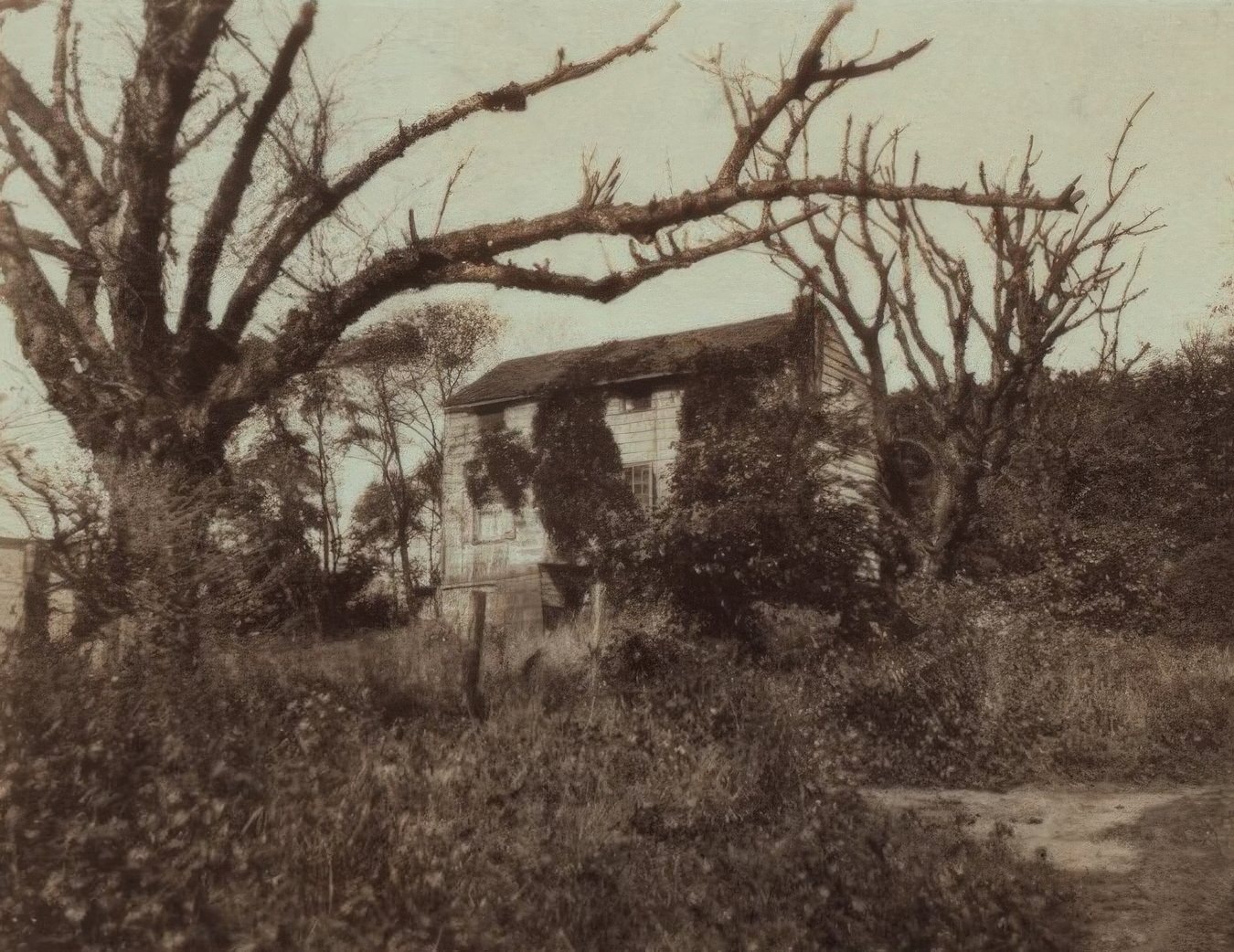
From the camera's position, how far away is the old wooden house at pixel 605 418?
20.7 m

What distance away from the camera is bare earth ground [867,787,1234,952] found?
4.93m

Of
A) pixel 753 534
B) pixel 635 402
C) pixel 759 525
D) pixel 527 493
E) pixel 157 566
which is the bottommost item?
pixel 753 534

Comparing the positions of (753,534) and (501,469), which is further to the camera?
(501,469)

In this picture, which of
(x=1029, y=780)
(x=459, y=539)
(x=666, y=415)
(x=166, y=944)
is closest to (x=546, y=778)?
(x=166, y=944)

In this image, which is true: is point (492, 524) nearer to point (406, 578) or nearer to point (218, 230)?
point (406, 578)

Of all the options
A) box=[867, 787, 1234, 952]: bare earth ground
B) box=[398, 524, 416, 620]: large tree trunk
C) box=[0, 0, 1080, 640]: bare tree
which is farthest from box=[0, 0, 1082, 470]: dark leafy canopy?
box=[398, 524, 416, 620]: large tree trunk

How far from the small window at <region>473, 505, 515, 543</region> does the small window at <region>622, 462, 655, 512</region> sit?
3592 mm

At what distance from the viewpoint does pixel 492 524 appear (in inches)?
922

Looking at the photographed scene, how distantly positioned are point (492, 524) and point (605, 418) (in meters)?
4.35

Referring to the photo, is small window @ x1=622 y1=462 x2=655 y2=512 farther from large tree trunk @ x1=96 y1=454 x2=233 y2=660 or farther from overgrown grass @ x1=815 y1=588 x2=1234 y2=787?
large tree trunk @ x1=96 y1=454 x2=233 y2=660

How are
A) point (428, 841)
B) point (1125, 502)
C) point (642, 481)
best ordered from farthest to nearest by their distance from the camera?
point (642, 481)
point (1125, 502)
point (428, 841)

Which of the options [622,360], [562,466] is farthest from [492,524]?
[622,360]

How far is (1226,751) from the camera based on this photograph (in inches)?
375

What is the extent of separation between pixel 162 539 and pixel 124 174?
3.83 m
